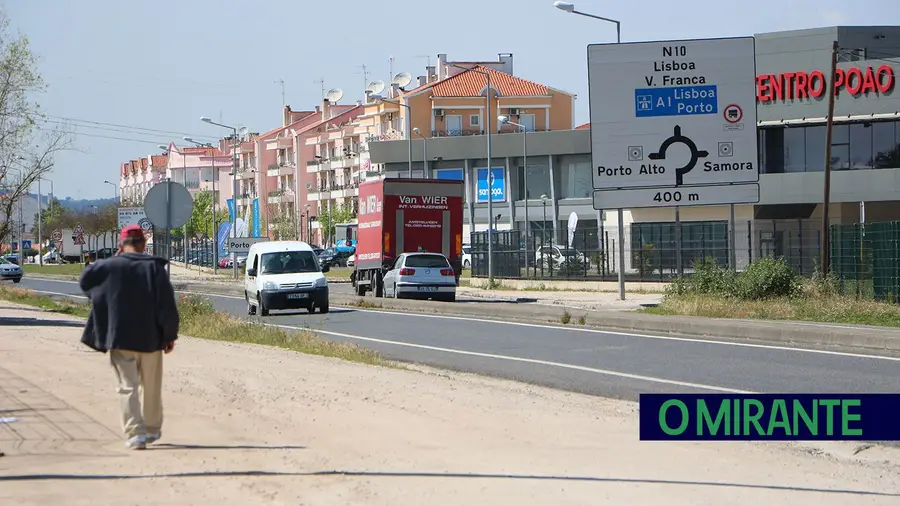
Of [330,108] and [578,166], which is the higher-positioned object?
[330,108]

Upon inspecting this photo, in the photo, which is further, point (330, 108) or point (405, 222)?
point (330, 108)

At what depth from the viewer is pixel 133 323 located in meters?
9.48

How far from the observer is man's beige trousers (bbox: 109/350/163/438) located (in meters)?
9.44

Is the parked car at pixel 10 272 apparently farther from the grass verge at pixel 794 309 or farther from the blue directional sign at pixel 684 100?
the grass verge at pixel 794 309

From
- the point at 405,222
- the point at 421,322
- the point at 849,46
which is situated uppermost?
the point at 849,46

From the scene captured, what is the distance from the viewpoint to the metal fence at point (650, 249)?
43125mm

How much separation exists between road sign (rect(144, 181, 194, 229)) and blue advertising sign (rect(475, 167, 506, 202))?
69.7 m

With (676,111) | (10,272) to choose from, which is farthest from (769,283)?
(10,272)

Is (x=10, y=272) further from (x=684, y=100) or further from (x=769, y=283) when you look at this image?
(x=769, y=283)

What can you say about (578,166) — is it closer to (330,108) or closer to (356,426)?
(330,108)

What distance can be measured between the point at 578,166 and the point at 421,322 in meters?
56.3

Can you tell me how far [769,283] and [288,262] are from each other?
40.9 ft

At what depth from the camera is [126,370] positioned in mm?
9555

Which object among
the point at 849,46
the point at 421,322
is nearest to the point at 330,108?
the point at 849,46
